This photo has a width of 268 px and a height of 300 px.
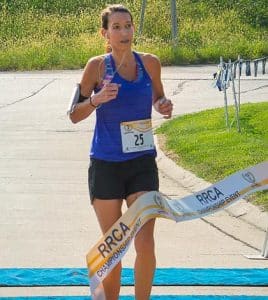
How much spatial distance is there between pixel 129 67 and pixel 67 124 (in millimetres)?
9797

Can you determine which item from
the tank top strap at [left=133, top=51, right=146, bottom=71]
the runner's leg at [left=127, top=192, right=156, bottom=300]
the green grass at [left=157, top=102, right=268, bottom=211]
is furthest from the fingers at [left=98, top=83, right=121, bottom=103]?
the green grass at [left=157, top=102, right=268, bottom=211]

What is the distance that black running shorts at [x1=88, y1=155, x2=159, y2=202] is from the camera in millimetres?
5066

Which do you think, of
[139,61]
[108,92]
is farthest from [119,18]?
[108,92]

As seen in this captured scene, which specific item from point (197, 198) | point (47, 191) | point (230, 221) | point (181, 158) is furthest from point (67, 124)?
point (197, 198)

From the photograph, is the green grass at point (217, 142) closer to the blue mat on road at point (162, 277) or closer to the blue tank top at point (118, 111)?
the blue mat on road at point (162, 277)

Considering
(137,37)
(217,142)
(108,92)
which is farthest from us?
(137,37)

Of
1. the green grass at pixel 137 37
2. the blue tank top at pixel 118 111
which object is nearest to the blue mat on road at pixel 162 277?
the blue tank top at pixel 118 111

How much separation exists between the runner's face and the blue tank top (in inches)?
4.4

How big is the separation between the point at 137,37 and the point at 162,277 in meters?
24.1

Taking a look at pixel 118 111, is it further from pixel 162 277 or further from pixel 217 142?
pixel 217 142

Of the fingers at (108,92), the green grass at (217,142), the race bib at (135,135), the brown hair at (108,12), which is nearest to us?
the fingers at (108,92)

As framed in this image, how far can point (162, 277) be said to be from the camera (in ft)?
20.6

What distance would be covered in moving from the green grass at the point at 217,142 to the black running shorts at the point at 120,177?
10.9 feet

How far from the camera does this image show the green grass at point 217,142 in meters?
10.0
